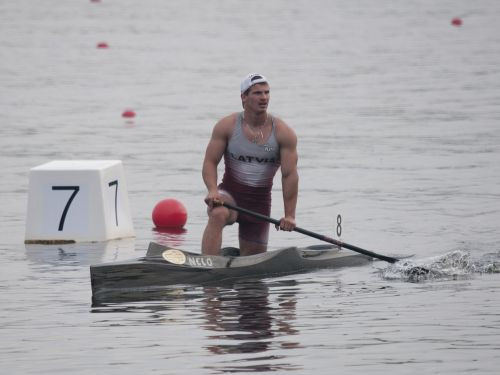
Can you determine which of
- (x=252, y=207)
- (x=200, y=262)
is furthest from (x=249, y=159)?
(x=200, y=262)

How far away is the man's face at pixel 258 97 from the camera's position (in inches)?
553

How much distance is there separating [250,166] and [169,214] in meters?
3.00

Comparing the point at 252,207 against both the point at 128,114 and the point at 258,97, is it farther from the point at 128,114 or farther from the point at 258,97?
the point at 128,114

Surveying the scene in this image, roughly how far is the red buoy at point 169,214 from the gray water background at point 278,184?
0.20 meters

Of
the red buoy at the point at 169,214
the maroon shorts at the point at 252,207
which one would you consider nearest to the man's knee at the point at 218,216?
the maroon shorts at the point at 252,207

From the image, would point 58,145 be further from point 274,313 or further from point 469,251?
point 274,313

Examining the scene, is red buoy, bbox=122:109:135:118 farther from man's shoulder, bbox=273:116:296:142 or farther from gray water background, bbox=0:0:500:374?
man's shoulder, bbox=273:116:296:142

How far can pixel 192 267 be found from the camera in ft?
44.2

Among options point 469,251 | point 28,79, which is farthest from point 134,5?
point 469,251

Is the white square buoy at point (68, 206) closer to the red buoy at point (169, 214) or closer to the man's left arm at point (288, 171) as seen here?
the red buoy at point (169, 214)

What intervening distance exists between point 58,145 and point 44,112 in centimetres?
505

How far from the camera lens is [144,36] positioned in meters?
49.0

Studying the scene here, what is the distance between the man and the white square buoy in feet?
6.72

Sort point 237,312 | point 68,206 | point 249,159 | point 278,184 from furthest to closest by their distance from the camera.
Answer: point 278,184 → point 68,206 → point 249,159 → point 237,312
